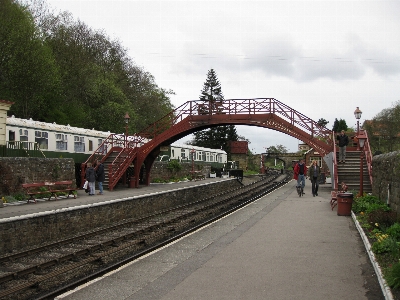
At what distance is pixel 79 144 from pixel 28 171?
733 cm

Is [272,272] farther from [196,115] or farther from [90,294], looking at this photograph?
[196,115]

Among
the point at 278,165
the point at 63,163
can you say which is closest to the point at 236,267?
the point at 63,163

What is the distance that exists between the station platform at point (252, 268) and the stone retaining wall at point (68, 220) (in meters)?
4.07

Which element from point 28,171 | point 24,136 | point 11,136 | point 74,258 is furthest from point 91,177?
point 74,258

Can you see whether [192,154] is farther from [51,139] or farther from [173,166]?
[51,139]

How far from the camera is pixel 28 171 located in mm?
19172

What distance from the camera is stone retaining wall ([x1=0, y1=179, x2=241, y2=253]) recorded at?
11.5m

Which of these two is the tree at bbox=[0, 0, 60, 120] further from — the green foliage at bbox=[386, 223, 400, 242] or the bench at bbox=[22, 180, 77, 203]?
the green foliage at bbox=[386, 223, 400, 242]

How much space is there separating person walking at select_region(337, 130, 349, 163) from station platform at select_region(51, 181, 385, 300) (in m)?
8.73

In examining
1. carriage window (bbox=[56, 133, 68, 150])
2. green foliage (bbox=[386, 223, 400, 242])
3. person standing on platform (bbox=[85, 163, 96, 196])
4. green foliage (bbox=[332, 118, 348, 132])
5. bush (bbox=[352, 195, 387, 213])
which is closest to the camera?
green foliage (bbox=[386, 223, 400, 242])

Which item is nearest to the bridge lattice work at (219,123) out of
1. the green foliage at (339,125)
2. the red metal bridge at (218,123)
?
the red metal bridge at (218,123)

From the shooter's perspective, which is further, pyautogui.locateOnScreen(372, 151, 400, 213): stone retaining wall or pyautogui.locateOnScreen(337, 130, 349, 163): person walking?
pyautogui.locateOnScreen(337, 130, 349, 163): person walking

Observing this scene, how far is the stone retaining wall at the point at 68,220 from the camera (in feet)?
37.9

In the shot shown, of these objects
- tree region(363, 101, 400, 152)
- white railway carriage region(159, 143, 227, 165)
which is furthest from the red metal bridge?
tree region(363, 101, 400, 152)
